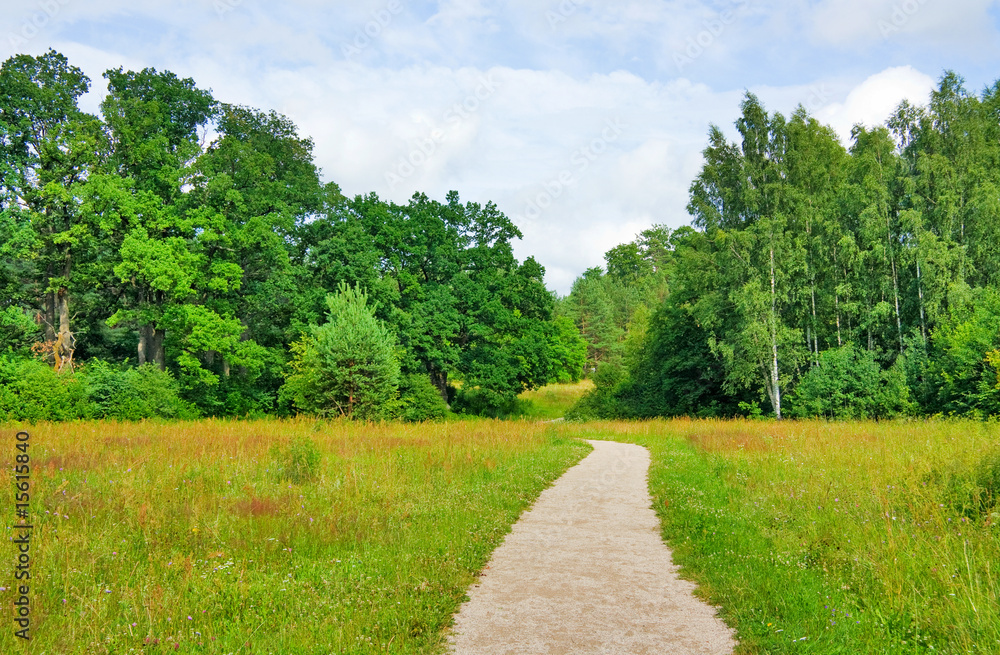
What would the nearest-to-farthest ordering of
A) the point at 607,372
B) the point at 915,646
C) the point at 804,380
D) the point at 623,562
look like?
the point at 915,646, the point at 623,562, the point at 804,380, the point at 607,372

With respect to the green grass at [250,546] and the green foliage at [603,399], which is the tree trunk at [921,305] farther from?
the green grass at [250,546]

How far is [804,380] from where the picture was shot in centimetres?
3083

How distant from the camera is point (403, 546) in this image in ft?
21.9

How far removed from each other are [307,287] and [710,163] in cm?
2728

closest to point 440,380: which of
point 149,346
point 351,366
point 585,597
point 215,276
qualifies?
point 215,276

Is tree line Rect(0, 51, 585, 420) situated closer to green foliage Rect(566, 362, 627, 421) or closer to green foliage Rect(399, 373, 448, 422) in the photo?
green foliage Rect(399, 373, 448, 422)

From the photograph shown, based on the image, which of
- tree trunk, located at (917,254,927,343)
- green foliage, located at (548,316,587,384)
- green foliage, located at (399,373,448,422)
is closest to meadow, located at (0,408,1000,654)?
tree trunk, located at (917,254,927,343)

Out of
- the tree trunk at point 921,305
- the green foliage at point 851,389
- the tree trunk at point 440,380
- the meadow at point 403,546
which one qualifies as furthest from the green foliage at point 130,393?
the tree trunk at point 921,305

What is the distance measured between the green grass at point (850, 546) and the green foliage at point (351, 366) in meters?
13.9

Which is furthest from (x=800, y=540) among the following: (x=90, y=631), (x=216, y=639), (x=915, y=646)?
(x=90, y=631)

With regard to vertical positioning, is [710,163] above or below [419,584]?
above

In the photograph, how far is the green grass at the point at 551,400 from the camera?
49.2 meters

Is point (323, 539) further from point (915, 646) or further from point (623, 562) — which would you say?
point (915, 646)

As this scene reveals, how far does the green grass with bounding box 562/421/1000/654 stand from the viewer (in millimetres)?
4508
